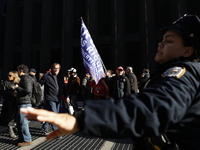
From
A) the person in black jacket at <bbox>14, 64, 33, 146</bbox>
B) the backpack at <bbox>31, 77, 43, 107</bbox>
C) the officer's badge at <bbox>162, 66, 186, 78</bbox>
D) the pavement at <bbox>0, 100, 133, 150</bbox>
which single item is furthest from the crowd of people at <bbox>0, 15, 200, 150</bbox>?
the backpack at <bbox>31, 77, 43, 107</bbox>

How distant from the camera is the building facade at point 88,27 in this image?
13.3 meters

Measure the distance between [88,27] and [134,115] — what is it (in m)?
14.3

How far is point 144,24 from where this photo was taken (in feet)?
43.9

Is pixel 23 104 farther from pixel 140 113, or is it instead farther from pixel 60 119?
pixel 140 113

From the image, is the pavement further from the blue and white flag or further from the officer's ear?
the officer's ear

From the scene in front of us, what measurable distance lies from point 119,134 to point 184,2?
14.4m

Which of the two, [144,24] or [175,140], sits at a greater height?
[144,24]

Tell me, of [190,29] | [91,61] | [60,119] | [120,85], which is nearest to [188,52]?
[190,29]

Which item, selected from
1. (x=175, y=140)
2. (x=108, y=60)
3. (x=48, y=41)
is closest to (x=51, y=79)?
(x=175, y=140)

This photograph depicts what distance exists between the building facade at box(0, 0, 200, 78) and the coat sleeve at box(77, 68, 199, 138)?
40.9 ft

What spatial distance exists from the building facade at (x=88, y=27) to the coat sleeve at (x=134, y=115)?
1247 centimetres

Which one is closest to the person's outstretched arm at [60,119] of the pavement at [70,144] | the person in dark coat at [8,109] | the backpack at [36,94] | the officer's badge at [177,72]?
the officer's badge at [177,72]

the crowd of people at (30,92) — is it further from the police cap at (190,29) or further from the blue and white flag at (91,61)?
the police cap at (190,29)

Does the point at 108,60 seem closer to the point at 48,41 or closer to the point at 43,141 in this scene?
the point at 48,41
